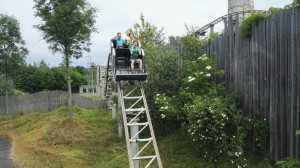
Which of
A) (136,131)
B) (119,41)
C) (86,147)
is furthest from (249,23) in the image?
(86,147)

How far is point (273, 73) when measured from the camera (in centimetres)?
759

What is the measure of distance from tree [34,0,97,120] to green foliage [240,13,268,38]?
1000 cm

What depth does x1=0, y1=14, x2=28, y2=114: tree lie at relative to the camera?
2395cm

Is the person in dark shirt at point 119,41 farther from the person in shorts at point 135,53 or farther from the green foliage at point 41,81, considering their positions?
the green foliage at point 41,81

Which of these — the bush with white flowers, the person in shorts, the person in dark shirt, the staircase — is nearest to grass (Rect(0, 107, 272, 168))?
the bush with white flowers

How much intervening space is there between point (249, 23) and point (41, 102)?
772 inches

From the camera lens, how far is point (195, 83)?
9.73 meters

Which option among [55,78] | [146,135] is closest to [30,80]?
[55,78]

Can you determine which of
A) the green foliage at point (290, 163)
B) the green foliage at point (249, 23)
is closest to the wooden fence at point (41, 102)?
the green foliage at point (249, 23)

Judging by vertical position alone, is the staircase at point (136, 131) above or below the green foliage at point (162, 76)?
below

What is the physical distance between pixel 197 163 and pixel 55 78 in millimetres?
55107

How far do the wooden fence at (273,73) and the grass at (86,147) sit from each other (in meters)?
0.98

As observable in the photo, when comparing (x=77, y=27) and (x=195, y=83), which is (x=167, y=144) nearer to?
(x=195, y=83)

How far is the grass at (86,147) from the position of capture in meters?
9.81
